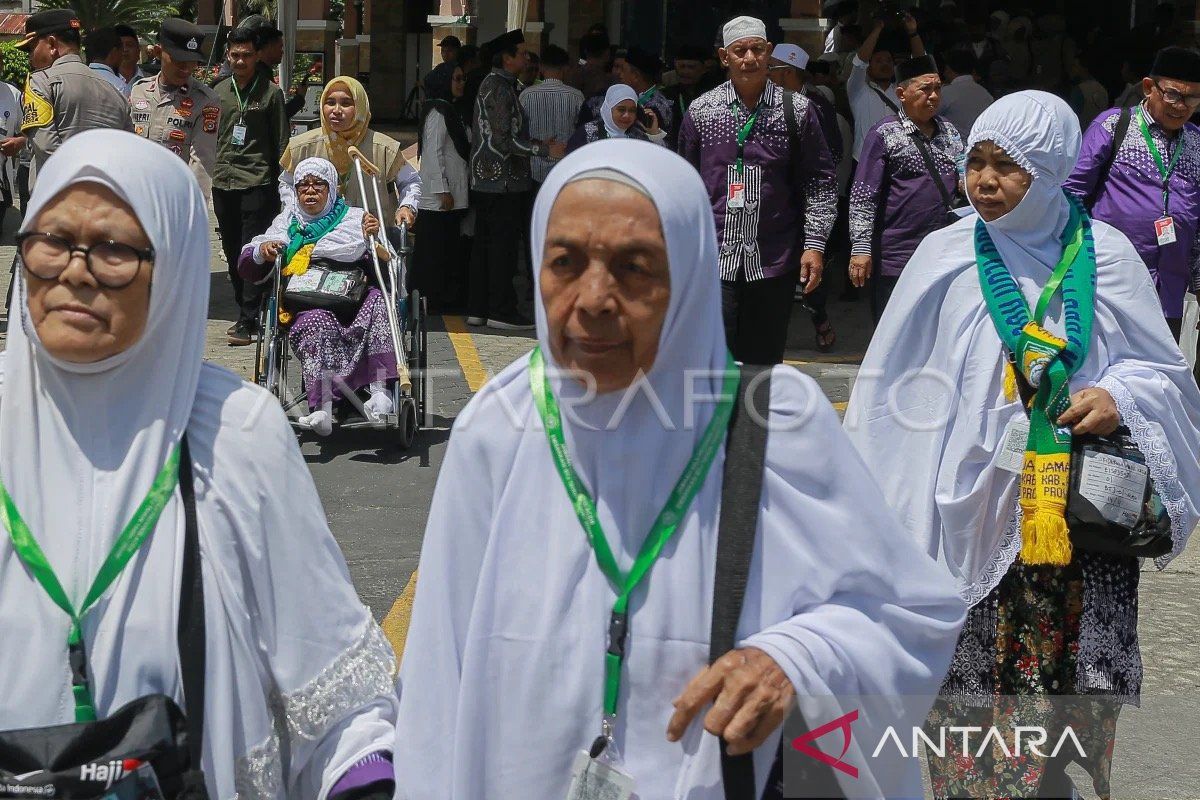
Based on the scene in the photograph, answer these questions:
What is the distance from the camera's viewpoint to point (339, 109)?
9609 millimetres

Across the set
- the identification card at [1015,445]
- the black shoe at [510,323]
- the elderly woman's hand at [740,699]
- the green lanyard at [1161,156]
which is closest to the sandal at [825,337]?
the black shoe at [510,323]

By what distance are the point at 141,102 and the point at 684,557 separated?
1001 cm

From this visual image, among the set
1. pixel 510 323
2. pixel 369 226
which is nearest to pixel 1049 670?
pixel 369 226

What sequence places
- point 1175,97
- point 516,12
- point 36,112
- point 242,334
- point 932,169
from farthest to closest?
1. point 516,12
2. point 242,334
3. point 36,112
4. point 932,169
5. point 1175,97

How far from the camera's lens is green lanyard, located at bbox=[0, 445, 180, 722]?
8.58 ft

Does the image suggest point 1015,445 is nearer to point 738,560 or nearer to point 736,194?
point 738,560

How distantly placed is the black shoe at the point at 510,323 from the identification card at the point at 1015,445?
8.32 meters

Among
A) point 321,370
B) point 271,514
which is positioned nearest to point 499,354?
point 321,370

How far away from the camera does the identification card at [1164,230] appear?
7738 millimetres

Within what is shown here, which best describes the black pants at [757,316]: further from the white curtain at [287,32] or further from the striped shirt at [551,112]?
the white curtain at [287,32]

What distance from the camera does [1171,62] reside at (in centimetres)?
731

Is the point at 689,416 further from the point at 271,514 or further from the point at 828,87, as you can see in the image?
the point at 828,87

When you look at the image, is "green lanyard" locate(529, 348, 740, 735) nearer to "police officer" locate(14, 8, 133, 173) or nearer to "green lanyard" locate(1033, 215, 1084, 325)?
"green lanyard" locate(1033, 215, 1084, 325)

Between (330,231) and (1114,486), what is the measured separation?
556 cm
